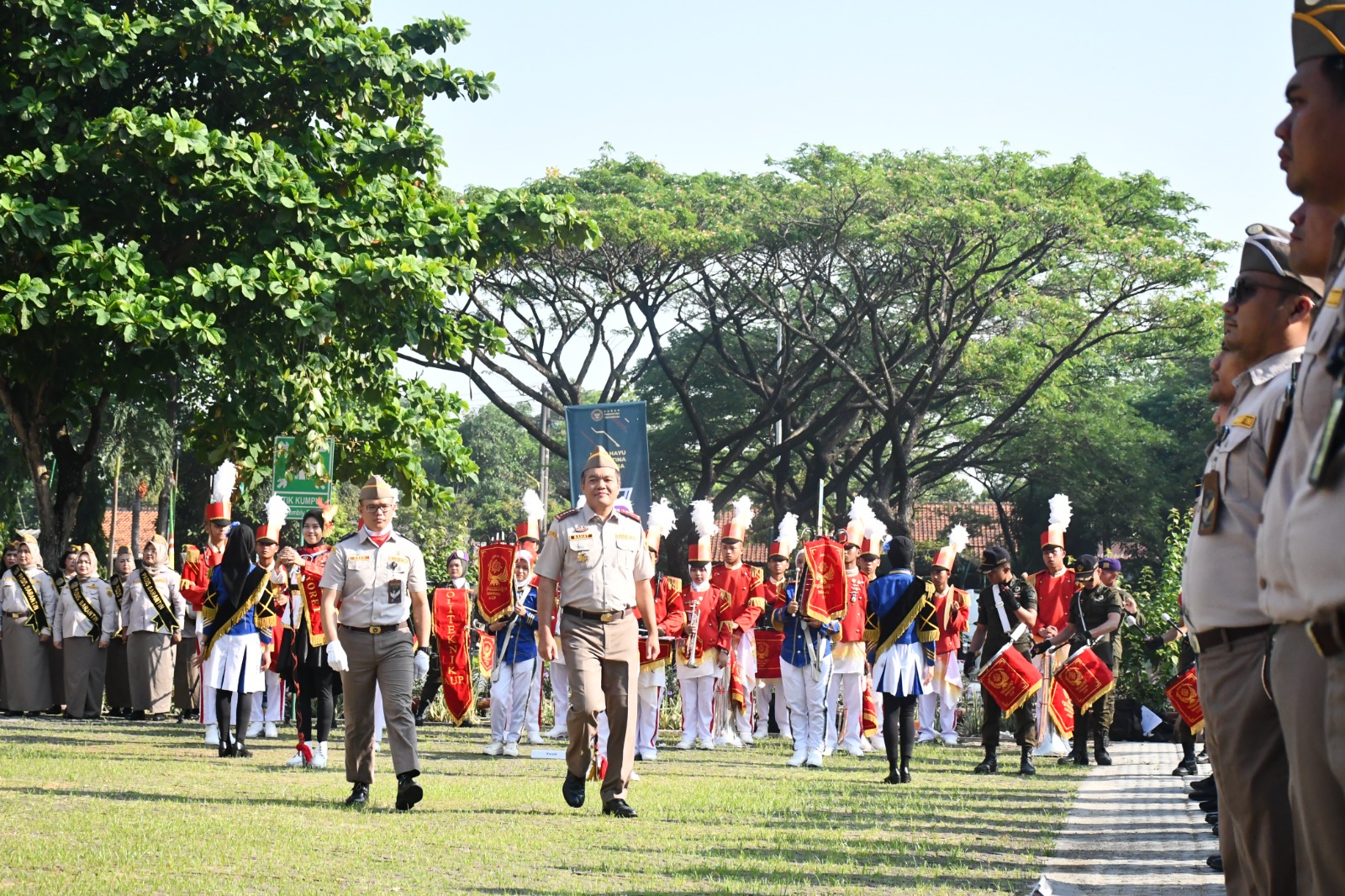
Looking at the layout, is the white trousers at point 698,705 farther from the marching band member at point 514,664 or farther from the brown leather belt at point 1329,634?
the brown leather belt at point 1329,634

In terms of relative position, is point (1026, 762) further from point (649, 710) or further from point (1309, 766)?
point (1309, 766)

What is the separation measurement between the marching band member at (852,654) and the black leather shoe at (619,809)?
6037mm

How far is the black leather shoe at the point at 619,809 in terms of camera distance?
10141 mm

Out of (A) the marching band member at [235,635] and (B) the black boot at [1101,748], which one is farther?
(B) the black boot at [1101,748]

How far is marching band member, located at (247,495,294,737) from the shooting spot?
14836 millimetres

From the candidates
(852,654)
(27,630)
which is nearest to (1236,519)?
(852,654)

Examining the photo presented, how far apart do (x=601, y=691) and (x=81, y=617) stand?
1196 centimetres

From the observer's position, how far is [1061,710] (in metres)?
16.9

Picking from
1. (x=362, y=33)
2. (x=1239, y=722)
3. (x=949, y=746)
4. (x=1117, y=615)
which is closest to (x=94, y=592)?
(x=362, y=33)

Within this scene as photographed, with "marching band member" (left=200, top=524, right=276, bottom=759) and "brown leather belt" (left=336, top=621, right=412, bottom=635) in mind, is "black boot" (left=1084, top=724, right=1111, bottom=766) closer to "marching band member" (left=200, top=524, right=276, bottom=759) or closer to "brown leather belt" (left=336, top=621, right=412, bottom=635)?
"marching band member" (left=200, top=524, right=276, bottom=759)

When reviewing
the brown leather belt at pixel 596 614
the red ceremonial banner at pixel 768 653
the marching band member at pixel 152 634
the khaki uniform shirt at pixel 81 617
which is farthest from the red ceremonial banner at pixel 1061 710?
the khaki uniform shirt at pixel 81 617

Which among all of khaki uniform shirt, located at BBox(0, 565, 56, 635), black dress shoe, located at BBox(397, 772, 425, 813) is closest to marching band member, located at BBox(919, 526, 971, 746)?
black dress shoe, located at BBox(397, 772, 425, 813)

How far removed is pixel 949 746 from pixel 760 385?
21.0 metres

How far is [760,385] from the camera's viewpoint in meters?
39.5
